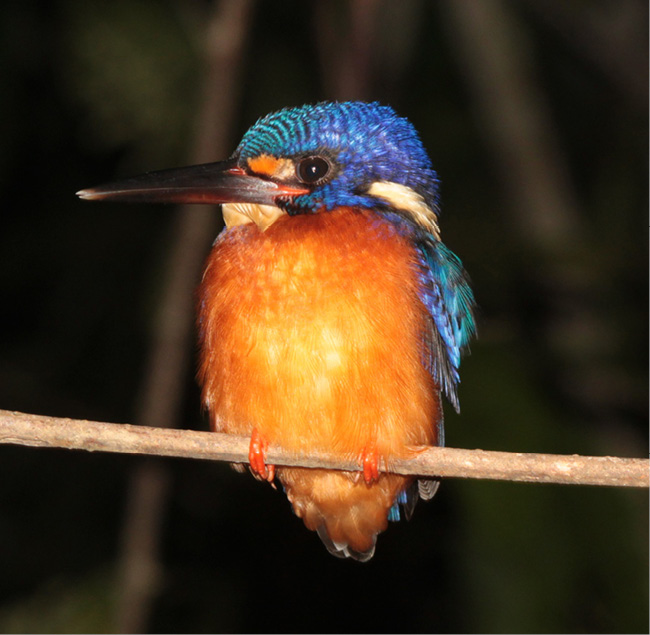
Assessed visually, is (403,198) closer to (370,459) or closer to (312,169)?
(312,169)

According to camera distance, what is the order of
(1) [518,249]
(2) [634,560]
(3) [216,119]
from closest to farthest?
(2) [634,560] → (3) [216,119] → (1) [518,249]

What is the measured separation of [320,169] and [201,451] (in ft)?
3.36

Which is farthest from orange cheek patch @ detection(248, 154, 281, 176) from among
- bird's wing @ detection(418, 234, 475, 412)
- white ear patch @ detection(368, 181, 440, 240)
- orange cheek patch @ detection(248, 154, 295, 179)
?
bird's wing @ detection(418, 234, 475, 412)

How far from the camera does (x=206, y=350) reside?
111 inches

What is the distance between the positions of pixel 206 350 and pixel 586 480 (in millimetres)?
1239

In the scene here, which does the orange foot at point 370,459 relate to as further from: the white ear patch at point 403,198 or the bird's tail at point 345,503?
the white ear patch at point 403,198

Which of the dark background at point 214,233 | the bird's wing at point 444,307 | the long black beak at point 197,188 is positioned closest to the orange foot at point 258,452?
the bird's wing at point 444,307

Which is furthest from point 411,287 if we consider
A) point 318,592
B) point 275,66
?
point 318,592

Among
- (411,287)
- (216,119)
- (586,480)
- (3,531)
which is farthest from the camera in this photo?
(3,531)

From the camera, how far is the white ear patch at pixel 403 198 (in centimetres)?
285

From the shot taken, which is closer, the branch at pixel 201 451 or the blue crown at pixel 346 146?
the branch at pixel 201 451

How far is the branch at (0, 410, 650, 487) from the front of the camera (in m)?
2.17

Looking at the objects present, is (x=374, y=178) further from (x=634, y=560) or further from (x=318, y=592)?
(x=318, y=592)

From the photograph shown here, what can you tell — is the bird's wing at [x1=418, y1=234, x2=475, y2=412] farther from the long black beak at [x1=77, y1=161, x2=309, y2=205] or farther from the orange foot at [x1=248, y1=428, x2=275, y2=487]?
the orange foot at [x1=248, y1=428, x2=275, y2=487]
